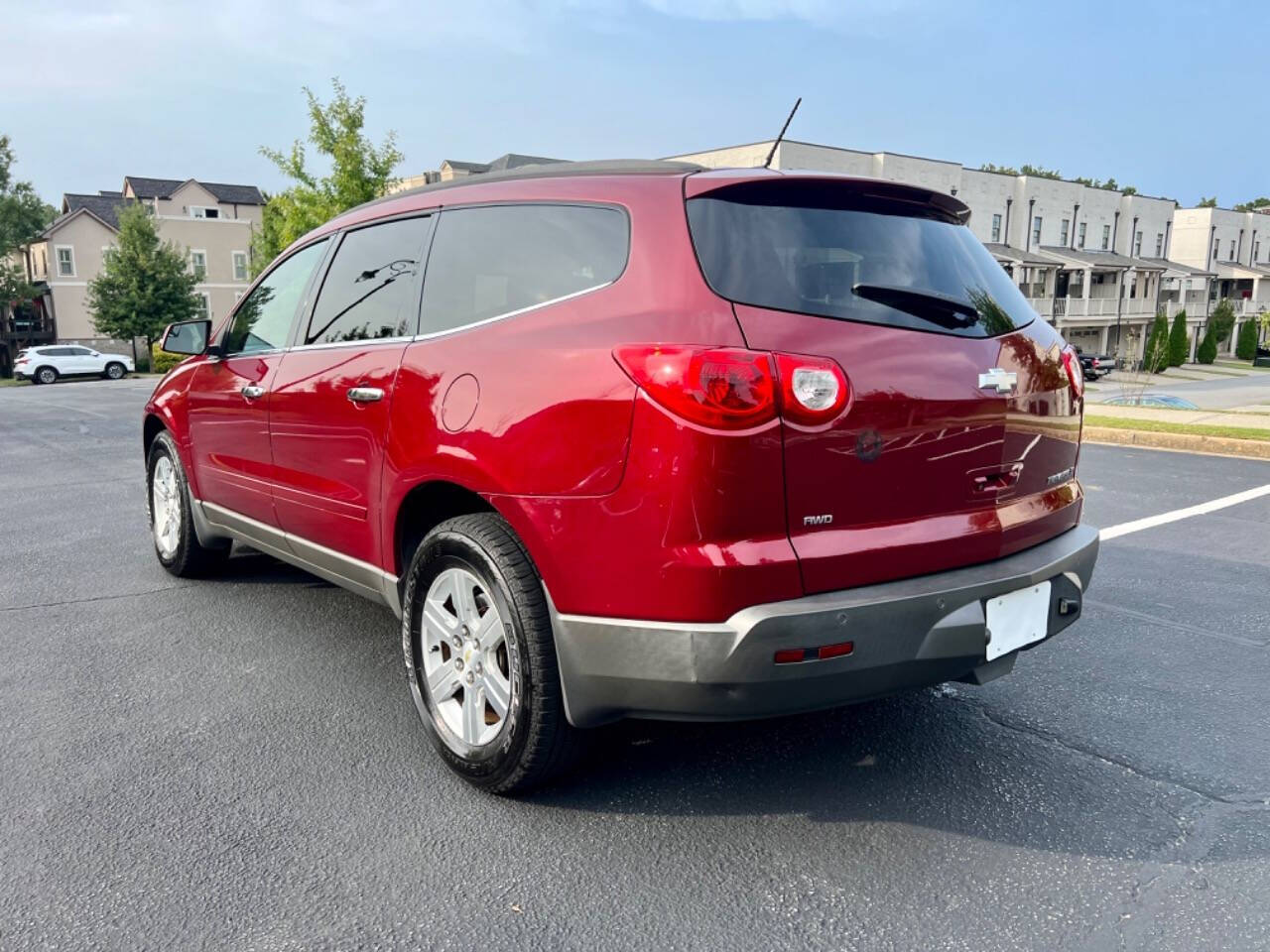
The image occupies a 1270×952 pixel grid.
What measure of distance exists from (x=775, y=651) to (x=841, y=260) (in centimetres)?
108

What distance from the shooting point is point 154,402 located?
5254mm

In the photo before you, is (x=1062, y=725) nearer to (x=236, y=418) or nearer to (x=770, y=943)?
(x=770, y=943)

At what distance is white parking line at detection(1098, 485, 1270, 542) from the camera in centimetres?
656

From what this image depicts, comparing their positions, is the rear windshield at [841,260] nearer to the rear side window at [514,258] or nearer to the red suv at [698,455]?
the red suv at [698,455]

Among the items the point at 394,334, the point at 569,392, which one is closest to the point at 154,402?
the point at 394,334

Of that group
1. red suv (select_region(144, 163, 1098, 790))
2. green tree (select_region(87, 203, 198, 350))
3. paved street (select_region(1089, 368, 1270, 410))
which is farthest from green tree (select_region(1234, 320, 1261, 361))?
red suv (select_region(144, 163, 1098, 790))

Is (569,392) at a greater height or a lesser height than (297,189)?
lesser

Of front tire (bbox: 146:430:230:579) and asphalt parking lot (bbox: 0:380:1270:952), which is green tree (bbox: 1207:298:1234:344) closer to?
asphalt parking lot (bbox: 0:380:1270:952)

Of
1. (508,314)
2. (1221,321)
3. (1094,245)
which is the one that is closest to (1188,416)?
(508,314)

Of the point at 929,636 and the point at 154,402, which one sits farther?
the point at 154,402

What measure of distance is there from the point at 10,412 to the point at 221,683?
57.3ft

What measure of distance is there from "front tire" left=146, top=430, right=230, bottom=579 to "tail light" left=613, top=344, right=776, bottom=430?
3504 millimetres

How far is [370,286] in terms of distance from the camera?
142 inches

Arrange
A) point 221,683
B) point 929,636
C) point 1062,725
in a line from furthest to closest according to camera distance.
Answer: point 221,683 → point 1062,725 → point 929,636
